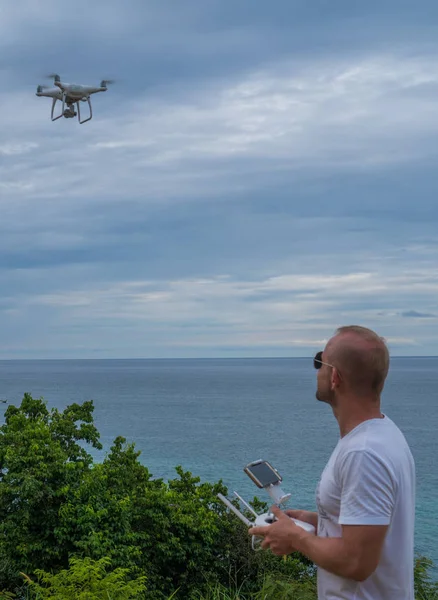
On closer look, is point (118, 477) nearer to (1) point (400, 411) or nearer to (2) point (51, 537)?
(2) point (51, 537)

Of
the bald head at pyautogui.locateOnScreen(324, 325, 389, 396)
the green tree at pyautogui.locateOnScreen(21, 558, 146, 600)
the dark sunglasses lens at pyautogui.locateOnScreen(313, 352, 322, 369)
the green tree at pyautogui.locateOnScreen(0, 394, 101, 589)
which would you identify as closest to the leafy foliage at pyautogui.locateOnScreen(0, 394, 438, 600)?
the green tree at pyautogui.locateOnScreen(0, 394, 101, 589)

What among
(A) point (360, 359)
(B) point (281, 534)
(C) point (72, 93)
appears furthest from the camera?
(C) point (72, 93)

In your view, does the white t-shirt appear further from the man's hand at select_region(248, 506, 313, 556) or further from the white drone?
the white drone

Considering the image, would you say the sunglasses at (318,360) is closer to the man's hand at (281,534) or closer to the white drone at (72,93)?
the man's hand at (281,534)

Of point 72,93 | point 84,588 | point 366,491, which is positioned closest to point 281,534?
point 366,491

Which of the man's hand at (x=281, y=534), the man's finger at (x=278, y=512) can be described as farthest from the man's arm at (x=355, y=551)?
the man's finger at (x=278, y=512)

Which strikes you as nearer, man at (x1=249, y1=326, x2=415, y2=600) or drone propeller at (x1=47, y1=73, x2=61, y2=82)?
man at (x1=249, y1=326, x2=415, y2=600)

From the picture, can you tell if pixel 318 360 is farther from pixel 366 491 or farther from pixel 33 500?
pixel 33 500
